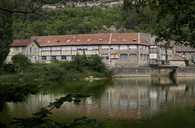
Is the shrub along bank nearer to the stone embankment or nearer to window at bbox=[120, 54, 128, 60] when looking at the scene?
the stone embankment

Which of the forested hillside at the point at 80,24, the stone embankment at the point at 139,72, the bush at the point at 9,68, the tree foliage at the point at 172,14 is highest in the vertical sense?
the forested hillside at the point at 80,24

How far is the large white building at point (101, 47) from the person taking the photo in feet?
235

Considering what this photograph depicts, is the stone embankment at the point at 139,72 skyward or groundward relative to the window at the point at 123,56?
groundward

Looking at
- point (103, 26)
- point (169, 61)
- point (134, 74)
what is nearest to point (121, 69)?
point (134, 74)

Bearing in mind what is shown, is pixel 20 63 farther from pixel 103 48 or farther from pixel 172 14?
pixel 172 14

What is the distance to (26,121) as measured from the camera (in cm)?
549

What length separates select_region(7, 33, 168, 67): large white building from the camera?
2820 inches

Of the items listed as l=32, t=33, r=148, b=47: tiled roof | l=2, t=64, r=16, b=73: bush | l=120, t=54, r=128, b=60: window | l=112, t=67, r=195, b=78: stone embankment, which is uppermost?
l=32, t=33, r=148, b=47: tiled roof

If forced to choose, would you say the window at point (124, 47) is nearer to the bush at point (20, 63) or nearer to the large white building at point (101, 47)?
the large white building at point (101, 47)

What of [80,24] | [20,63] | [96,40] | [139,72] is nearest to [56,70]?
[20,63]

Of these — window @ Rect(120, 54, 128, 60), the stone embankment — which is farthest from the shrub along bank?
window @ Rect(120, 54, 128, 60)

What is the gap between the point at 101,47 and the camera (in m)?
72.4

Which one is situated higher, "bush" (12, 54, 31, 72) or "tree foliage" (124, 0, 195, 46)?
"tree foliage" (124, 0, 195, 46)

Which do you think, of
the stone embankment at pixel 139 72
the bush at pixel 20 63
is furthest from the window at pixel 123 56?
the bush at pixel 20 63
